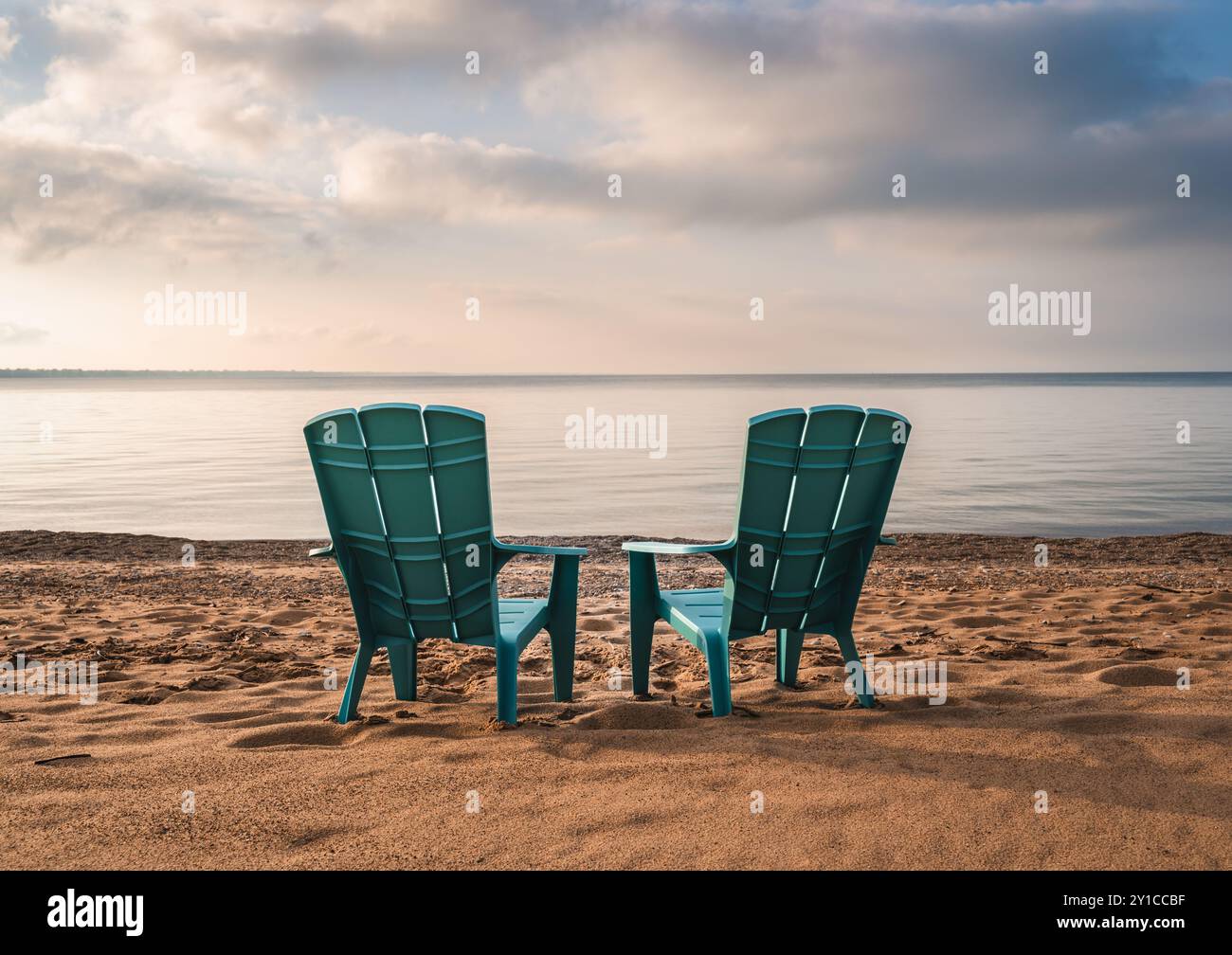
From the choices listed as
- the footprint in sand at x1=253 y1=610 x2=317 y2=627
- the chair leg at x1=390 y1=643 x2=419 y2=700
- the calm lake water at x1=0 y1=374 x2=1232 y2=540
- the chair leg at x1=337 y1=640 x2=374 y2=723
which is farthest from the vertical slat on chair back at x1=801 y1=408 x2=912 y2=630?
the calm lake water at x1=0 y1=374 x2=1232 y2=540

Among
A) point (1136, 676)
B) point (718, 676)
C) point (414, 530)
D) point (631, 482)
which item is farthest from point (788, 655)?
point (631, 482)

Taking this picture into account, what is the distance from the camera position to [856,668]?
140 inches

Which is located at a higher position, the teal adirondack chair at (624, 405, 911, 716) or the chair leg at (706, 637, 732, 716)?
the teal adirondack chair at (624, 405, 911, 716)

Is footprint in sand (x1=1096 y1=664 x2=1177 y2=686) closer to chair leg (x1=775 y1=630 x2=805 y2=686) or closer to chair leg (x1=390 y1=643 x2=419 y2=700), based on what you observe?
chair leg (x1=775 y1=630 x2=805 y2=686)

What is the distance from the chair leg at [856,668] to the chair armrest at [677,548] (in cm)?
64

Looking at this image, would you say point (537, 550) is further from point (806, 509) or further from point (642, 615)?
point (806, 509)

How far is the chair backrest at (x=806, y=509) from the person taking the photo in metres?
3.36

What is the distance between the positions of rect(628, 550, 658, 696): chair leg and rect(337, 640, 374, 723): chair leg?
3.54ft

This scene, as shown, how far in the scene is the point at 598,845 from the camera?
2.28m

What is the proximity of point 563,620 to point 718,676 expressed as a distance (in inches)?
27.2

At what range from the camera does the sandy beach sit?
7.53 feet

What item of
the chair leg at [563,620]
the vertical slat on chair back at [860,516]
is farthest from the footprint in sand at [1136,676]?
the chair leg at [563,620]

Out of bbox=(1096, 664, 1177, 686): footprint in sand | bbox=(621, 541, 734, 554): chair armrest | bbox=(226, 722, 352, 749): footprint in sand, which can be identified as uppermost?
bbox=(621, 541, 734, 554): chair armrest
